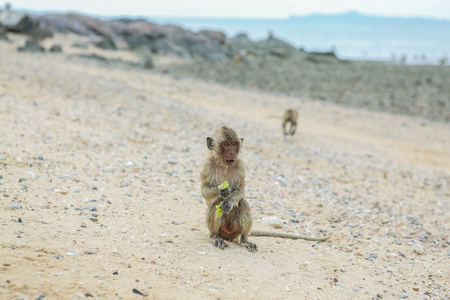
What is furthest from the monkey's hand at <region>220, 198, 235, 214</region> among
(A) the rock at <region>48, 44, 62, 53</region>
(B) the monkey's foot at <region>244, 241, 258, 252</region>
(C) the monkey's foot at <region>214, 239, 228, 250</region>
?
(A) the rock at <region>48, 44, 62, 53</region>

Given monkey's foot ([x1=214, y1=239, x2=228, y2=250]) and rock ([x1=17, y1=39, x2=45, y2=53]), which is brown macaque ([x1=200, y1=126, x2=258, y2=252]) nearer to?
monkey's foot ([x1=214, y1=239, x2=228, y2=250])

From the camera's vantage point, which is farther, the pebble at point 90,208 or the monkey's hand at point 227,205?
the pebble at point 90,208

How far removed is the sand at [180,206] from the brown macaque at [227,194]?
24 cm

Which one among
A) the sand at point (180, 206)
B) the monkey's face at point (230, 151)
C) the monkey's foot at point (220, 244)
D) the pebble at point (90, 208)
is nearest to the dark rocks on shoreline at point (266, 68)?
the sand at point (180, 206)

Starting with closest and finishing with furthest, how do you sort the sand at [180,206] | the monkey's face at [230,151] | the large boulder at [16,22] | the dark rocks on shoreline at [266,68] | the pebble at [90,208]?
the sand at [180,206]
the monkey's face at [230,151]
the pebble at [90,208]
the dark rocks on shoreline at [266,68]
the large boulder at [16,22]

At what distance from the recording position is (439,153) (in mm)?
15969

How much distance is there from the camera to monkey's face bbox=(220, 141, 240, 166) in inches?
215

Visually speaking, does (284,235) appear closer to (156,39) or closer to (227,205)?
(227,205)

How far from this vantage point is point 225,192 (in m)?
5.51

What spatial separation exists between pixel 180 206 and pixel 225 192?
7.21ft

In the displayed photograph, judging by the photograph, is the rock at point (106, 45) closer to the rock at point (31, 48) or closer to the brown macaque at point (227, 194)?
the rock at point (31, 48)

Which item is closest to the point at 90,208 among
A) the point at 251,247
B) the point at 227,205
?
the point at 227,205

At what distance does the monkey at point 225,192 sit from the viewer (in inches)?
220

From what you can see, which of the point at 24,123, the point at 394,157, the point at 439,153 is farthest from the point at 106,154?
the point at 439,153
